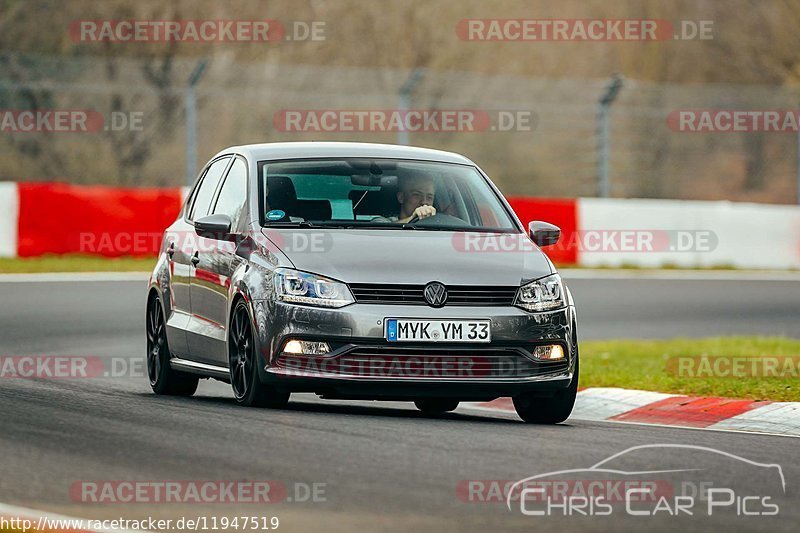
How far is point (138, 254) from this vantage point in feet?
84.8

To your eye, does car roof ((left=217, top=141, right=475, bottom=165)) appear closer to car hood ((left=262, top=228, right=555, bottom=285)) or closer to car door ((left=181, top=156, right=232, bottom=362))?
car door ((left=181, top=156, right=232, bottom=362))

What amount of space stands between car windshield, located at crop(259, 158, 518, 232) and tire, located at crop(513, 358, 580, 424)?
107cm

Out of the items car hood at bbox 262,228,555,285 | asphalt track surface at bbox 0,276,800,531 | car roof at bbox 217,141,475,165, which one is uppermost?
car roof at bbox 217,141,475,165

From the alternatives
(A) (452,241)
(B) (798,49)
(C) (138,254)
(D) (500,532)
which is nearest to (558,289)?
(A) (452,241)

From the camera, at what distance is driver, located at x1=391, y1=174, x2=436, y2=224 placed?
428 inches

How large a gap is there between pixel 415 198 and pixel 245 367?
1.55 meters

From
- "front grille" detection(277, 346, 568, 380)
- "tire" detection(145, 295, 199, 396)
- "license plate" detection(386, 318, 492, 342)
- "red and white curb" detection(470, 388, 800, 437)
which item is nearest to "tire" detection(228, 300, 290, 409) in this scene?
"front grille" detection(277, 346, 568, 380)

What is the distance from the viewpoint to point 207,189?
1209 cm

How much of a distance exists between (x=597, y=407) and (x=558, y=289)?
1936mm

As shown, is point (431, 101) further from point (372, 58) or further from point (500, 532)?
point (500, 532)

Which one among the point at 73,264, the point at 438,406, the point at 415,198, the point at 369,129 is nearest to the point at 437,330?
the point at 415,198

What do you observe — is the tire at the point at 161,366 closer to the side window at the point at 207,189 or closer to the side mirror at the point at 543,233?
the side window at the point at 207,189

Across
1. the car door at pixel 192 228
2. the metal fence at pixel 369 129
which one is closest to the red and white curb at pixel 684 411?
the car door at pixel 192 228

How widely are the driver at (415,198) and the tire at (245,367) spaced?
1.16 meters
